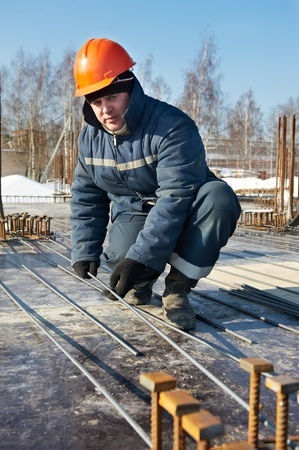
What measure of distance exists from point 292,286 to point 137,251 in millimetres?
1654

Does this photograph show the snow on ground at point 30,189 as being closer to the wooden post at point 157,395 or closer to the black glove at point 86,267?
the black glove at point 86,267

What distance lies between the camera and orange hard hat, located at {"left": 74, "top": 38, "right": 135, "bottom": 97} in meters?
2.27

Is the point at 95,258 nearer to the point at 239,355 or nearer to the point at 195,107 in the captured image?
the point at 239,355

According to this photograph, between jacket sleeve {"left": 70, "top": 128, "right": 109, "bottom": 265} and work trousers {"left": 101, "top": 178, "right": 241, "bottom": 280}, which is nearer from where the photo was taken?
work trousers {"left": 101, "top": 178, "right": 241, "bottom": 280}

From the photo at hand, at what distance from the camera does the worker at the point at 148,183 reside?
217 centimetres

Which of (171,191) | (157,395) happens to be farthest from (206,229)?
(157,395)

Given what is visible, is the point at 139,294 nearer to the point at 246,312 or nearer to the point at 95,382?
the point at 246,312

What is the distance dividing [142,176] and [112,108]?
1.12 ft

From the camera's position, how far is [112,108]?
7.59 ft

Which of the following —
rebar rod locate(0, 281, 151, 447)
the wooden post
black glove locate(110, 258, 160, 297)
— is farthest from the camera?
black glove locate(110, 258, 160, 297)

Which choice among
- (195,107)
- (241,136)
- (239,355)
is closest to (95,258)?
(239,355)

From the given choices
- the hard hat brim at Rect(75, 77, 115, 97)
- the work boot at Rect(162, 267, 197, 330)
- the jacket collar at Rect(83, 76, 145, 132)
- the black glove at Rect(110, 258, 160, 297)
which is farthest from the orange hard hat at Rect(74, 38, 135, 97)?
the work boot at Rect(162, 267, 197, 330)

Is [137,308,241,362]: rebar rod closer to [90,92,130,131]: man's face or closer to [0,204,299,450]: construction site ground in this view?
[0,204,299,450]: construction site ground

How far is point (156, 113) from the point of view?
2357mm
